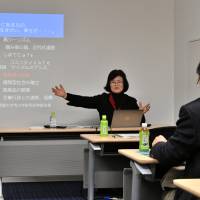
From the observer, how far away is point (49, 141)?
5543mm

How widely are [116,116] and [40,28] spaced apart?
1.93 m

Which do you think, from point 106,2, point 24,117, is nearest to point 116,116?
point 24,117

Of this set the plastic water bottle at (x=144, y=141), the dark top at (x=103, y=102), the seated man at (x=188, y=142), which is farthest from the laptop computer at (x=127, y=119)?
the seated man at (x=188, y=142)

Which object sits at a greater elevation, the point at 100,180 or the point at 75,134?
the point at 75,134

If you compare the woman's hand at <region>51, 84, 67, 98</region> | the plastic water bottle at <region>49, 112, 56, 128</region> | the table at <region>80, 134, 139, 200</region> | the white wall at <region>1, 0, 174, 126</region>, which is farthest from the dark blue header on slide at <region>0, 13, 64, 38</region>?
the table at <region>80, 134, 139, 200</region>

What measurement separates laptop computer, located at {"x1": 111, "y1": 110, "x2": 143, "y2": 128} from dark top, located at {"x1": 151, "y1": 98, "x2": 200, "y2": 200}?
2.62 meters

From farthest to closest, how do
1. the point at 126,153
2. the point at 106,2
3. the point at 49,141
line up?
the point at 106,2, the point at 49,141, the point at 126,153

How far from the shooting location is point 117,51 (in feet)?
21.2

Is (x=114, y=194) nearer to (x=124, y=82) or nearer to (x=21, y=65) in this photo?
(x=124, y=82)

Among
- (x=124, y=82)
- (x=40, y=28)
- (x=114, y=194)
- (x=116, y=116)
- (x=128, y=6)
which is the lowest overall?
(x=114, y=194)

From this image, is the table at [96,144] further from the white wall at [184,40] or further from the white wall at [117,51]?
the white wall at [184,40]

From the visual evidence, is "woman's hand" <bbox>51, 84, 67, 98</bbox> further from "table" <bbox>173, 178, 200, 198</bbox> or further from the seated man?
"table" <bbox>173, 178, 200, 198</bbox>

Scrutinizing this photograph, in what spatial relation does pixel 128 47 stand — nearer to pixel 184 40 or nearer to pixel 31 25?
pixel 184 40

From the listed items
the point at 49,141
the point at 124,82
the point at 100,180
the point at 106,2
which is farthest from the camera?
the point at 106,2
